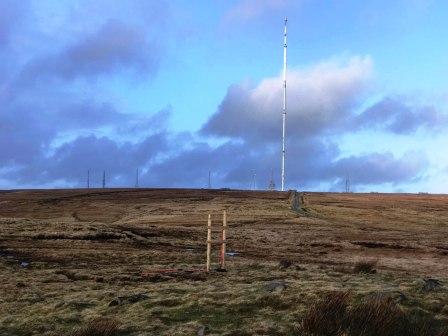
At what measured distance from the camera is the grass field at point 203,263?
1396 centimetres

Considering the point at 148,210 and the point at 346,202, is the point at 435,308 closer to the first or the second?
the point at 148,210

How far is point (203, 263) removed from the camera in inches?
1011

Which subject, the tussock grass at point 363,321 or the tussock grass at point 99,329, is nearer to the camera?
the tussock grass at point 363,321

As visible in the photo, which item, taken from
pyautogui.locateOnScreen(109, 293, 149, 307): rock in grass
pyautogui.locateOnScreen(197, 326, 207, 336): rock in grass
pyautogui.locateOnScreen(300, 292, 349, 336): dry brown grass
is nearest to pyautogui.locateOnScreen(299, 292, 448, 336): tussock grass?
pyautogui.locateOnScreen(300, 292, 349, 336): dry brown grass

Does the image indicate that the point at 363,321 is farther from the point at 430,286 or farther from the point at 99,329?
the point at 430,286

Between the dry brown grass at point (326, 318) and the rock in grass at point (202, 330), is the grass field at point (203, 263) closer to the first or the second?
the rock in grass at point (202, 330)

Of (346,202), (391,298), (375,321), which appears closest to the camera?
(375,321)

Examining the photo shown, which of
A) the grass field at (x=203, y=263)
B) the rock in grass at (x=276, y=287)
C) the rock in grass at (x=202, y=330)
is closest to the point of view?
the rock in grass at (x=202, y=330)

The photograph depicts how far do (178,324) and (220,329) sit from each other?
39.3 inches

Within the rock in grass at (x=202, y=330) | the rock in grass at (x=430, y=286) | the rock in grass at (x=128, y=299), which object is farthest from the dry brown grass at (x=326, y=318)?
the rock in grass at (x=128, y=299)

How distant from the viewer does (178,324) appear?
1316 cm

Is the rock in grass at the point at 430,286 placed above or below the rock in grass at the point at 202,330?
above

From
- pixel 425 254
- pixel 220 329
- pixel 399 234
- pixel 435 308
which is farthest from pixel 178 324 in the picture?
pixel 399 234

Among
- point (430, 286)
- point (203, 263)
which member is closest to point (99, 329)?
point (430, 286)
